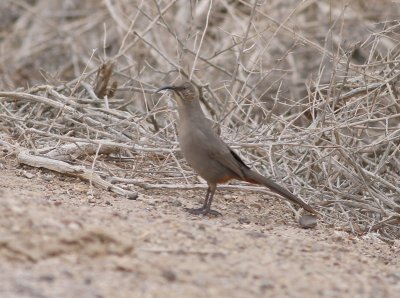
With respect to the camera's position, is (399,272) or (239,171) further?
(239,171)

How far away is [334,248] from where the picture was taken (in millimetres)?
5121

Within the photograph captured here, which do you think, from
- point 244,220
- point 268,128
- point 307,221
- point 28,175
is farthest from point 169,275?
point 268,128

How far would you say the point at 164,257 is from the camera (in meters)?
4.21

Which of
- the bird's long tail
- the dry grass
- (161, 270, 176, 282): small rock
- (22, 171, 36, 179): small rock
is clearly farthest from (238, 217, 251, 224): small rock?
(161, 270, 176, 282): small rock

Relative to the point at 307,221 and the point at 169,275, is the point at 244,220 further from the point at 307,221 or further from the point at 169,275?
the point at 169,275

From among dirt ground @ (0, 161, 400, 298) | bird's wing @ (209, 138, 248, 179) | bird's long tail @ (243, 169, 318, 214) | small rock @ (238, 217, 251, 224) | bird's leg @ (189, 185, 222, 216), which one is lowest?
small rock @ (238, 217, 251, 224)

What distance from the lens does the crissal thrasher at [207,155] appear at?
5660 millimetres

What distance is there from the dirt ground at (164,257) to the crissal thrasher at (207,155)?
0.91ft

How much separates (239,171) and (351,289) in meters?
1.70

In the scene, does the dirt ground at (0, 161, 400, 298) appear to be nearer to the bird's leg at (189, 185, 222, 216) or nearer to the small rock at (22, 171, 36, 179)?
the bird's leg at (189, 185, 222, 216)

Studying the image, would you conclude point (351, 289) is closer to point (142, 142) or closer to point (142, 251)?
point (142, 251)

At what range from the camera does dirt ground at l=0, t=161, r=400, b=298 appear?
374 cm

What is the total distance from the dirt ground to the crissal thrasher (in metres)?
0.28

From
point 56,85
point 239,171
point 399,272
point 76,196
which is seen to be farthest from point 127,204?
point 56,85
